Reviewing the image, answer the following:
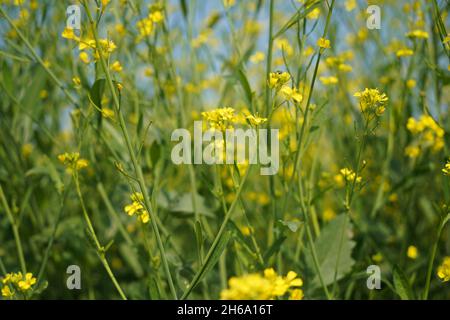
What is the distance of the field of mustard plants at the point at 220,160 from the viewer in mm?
1100

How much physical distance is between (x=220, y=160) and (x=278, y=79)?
20cm

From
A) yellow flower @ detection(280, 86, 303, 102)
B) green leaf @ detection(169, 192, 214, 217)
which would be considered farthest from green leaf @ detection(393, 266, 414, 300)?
green leaf @ detection(169, 192, 214, 217)

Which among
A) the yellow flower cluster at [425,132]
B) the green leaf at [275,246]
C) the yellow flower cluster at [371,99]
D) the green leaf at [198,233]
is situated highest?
the yellow flower cluster at [371,99]

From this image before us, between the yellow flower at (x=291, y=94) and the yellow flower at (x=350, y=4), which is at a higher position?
the yellow flower at (x=350, y=4)

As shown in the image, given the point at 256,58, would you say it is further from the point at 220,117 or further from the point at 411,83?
the point at 220,117

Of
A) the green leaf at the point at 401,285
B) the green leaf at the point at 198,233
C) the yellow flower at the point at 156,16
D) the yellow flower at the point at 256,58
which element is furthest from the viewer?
the yellow flower at the point at 256,58

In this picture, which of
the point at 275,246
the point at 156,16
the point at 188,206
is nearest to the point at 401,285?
the point at 275,246

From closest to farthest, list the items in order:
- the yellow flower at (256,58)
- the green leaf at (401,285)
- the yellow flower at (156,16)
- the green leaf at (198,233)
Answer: the green leaf at (198,233), the green leaf at (401,285), the yellow flower at (156,16), the yellow flower at (256,58)

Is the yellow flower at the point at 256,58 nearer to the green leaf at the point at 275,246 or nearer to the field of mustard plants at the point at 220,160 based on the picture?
the field of mustard plants at the point at 220,160

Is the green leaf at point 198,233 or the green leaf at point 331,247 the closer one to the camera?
the green leaf at point 198,233

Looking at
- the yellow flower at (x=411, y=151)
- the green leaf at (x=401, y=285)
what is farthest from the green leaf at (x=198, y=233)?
the yellow flower at (x=411, y=151)

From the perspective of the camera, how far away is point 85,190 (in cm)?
179
